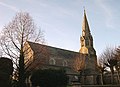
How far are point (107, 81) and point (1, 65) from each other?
48.2 m

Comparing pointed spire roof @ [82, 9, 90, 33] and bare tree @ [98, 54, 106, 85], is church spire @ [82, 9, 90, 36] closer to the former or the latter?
pointed spire roof @ [82, 9, 90, 33]

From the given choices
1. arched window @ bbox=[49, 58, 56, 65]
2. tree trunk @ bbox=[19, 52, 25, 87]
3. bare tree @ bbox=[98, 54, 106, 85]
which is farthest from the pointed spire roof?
tree trunk @ bbox=[19, 52, 25, 87]

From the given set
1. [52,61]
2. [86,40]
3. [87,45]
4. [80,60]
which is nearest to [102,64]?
[80,60]

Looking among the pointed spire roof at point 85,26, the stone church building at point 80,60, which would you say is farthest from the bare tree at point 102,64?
the pointed spire roof at point 85,26

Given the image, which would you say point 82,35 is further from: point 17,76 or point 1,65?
point 1,65

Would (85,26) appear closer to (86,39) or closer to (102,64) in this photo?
(86,39)

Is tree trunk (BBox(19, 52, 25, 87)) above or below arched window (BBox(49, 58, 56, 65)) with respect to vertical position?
below

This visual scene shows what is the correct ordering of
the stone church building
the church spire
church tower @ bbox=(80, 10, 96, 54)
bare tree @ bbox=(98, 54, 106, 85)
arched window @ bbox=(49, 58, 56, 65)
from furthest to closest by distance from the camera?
the church spire, church tower @ bbox=(80, 10, 96, 54), arched window @ bbox=(49, 58, 56, 65), the stone church building, bare tree @ bbox=(98, 54, 106, 85)

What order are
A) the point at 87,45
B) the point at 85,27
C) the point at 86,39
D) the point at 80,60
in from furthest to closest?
the point at 85,27 → the point at 87,45 → the point at 86,39 → the point at 80,60

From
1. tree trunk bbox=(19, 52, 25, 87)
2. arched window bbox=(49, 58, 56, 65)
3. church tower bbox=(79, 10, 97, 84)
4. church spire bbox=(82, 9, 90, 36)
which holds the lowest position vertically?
tree trunk bbox=(19, 52, 25, 87)

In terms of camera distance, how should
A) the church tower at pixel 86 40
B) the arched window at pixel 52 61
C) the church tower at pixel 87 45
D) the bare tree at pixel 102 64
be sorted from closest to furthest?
the bare tree at pixel 102 64
the arched window at pixel 52 61
the church tower at pixel 87 45
the church tower at pixel 86 40

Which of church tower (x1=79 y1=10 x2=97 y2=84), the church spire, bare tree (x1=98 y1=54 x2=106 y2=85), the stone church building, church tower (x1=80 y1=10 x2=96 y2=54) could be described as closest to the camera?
bare tree (x1=98 y1=54 x2=106 y2=85)

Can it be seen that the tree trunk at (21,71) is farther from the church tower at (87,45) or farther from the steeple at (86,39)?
the steeple at (86,39)

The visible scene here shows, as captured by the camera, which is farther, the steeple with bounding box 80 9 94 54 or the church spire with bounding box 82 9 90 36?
the church spire with bounding box 82 9 90 36
